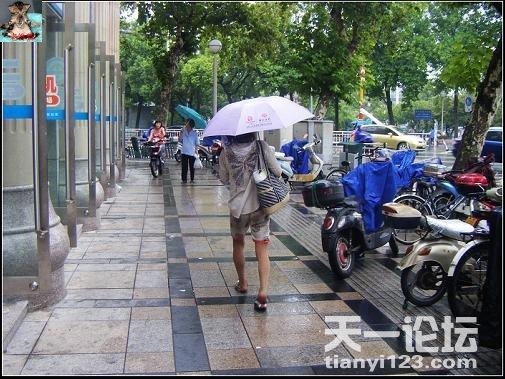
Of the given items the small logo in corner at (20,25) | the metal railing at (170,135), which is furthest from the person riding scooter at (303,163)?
the metal railing at (170,135)

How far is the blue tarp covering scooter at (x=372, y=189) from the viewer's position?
6.82 metres

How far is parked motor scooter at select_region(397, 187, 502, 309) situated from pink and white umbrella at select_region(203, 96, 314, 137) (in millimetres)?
1548

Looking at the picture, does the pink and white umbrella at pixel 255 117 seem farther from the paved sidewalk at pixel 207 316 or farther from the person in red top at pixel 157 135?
the person in red top at pixel 157 135

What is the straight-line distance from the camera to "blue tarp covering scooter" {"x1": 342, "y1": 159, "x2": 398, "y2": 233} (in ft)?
22.4

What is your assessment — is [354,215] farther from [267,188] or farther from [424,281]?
[267,188]

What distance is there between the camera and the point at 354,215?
6527mm

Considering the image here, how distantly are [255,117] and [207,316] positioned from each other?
174 cm

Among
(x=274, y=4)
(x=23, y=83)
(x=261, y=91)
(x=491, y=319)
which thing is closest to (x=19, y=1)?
(x=23, y=83)

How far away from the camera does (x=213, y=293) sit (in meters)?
5.74

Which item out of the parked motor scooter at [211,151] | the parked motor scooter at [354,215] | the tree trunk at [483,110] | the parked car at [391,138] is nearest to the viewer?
the parked motor scooter at [354,215]

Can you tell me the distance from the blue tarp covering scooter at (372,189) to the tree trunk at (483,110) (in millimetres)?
4148

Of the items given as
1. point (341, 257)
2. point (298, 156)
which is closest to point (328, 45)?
point (298, 156)

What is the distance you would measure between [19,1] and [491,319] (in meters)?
4.11

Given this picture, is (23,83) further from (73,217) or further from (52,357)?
(52,357)
